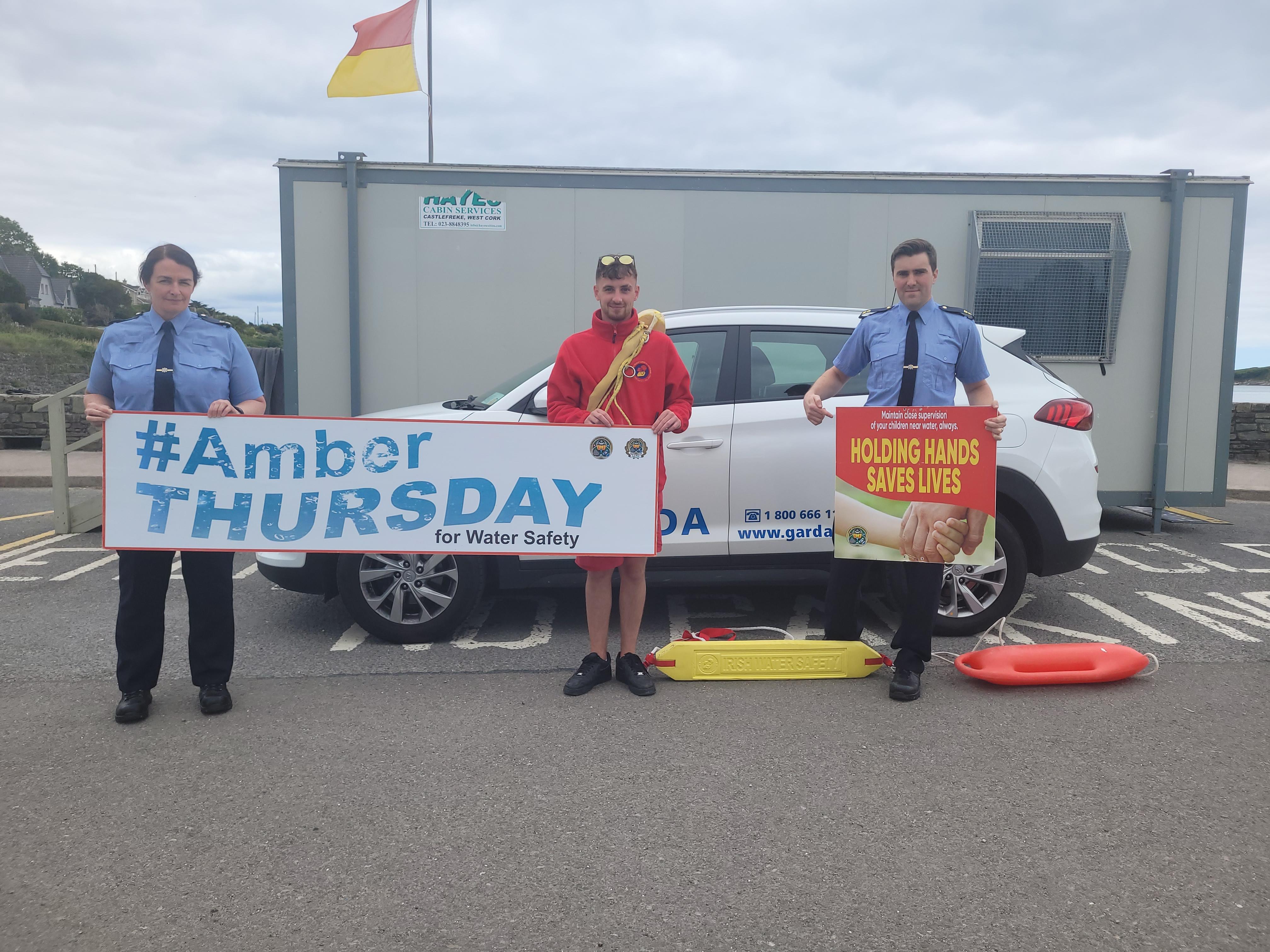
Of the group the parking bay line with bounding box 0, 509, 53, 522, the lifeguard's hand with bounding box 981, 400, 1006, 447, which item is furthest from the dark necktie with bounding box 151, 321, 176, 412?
the parking bay line with bounding box 0, 509, 53, 522

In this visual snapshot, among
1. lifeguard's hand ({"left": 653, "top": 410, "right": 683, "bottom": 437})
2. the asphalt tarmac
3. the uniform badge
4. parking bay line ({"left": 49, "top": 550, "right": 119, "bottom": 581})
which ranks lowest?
parking bay line ({"left": 49, "top": 550, "right": 119, "bottom": 581})

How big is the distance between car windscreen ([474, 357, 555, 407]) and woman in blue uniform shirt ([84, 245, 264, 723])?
4.24 feet

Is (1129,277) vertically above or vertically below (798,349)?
above

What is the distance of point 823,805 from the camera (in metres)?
2.77

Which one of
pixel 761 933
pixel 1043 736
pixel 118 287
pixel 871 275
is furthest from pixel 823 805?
pixel 118 287

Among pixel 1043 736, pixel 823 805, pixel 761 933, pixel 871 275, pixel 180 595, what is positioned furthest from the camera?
pixel 871 275

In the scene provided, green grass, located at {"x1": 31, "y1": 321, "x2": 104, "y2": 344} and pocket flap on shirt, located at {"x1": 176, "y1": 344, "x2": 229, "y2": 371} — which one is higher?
green grass, located at {"x1": 31, "y1": 321, "x2": 104, "y2": 344}

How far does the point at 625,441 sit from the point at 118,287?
264ft

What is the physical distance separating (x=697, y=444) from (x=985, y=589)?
167 centimetres

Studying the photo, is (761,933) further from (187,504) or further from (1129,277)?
(1129,277)

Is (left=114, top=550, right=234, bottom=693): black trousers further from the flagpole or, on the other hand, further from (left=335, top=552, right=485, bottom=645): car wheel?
the flagpole

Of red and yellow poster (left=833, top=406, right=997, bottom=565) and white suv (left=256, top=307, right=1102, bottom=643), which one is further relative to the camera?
white suv (left=256, top=307, right=1102, bottom=643)

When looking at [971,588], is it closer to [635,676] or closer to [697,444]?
[697,444]

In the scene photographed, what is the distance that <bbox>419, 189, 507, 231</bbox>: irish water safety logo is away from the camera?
7.12 m
